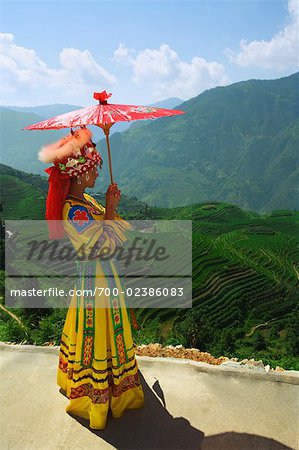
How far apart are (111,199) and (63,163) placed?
1.63 ft

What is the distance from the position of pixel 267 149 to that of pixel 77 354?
15627 cm

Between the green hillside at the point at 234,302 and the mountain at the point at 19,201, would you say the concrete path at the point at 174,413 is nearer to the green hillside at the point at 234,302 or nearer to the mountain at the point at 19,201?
the green hillside at the point at 234,302

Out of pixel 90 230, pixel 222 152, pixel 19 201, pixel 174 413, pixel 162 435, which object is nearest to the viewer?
pixel 90 230

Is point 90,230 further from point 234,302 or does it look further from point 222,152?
point 222,152

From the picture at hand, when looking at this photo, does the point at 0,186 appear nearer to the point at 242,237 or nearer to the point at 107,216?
the point at 242,237

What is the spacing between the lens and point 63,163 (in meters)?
3.05

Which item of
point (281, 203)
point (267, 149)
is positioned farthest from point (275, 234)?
point (267, 149)

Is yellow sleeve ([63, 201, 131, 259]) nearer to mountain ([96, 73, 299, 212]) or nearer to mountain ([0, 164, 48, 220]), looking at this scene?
mountain ([0, 164, 48, 220])

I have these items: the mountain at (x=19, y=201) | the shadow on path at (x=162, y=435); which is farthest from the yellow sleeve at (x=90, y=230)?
the mountain at (x=19, y=201)

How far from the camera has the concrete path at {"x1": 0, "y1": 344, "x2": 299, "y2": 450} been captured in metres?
3.21

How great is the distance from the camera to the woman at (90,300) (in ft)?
10.2

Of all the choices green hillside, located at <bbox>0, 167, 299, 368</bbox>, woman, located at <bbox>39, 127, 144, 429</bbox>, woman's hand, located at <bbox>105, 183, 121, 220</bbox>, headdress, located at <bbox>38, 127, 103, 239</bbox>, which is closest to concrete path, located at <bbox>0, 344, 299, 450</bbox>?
woman, located at <bbox>39, 127, 144, 429</bbox>

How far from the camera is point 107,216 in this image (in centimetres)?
324

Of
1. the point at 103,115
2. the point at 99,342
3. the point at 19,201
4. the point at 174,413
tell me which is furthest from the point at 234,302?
the point at 19,201
